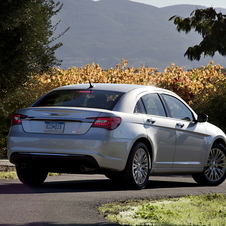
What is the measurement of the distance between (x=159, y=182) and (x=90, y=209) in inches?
178

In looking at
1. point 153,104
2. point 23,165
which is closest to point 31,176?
point 23,165

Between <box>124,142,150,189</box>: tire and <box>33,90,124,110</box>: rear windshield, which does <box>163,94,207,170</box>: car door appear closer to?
<box>124,142,150,189</box>: tire

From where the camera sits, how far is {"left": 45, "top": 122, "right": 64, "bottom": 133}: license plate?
9.14 metres

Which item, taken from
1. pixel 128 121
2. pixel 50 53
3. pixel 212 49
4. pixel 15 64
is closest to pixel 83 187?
pixel 128 121

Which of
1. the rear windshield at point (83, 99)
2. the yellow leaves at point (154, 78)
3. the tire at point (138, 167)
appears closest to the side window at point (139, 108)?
the rear windshield at point (83, 99)

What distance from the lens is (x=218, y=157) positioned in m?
11.8

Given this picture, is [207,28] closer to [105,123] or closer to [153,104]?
[153,104]

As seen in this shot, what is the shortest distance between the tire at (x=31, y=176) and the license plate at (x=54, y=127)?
1051mm

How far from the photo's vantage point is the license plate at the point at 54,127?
30.0ft

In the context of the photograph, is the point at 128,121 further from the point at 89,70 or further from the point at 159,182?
the point at 89,70

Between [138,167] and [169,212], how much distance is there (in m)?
2.59

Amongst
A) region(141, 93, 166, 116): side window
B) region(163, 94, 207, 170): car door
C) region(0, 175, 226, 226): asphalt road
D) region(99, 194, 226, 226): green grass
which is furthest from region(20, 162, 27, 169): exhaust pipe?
region(163, 94, 207, 170): car door

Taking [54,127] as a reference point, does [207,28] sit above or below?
above

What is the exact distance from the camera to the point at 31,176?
402 inches
